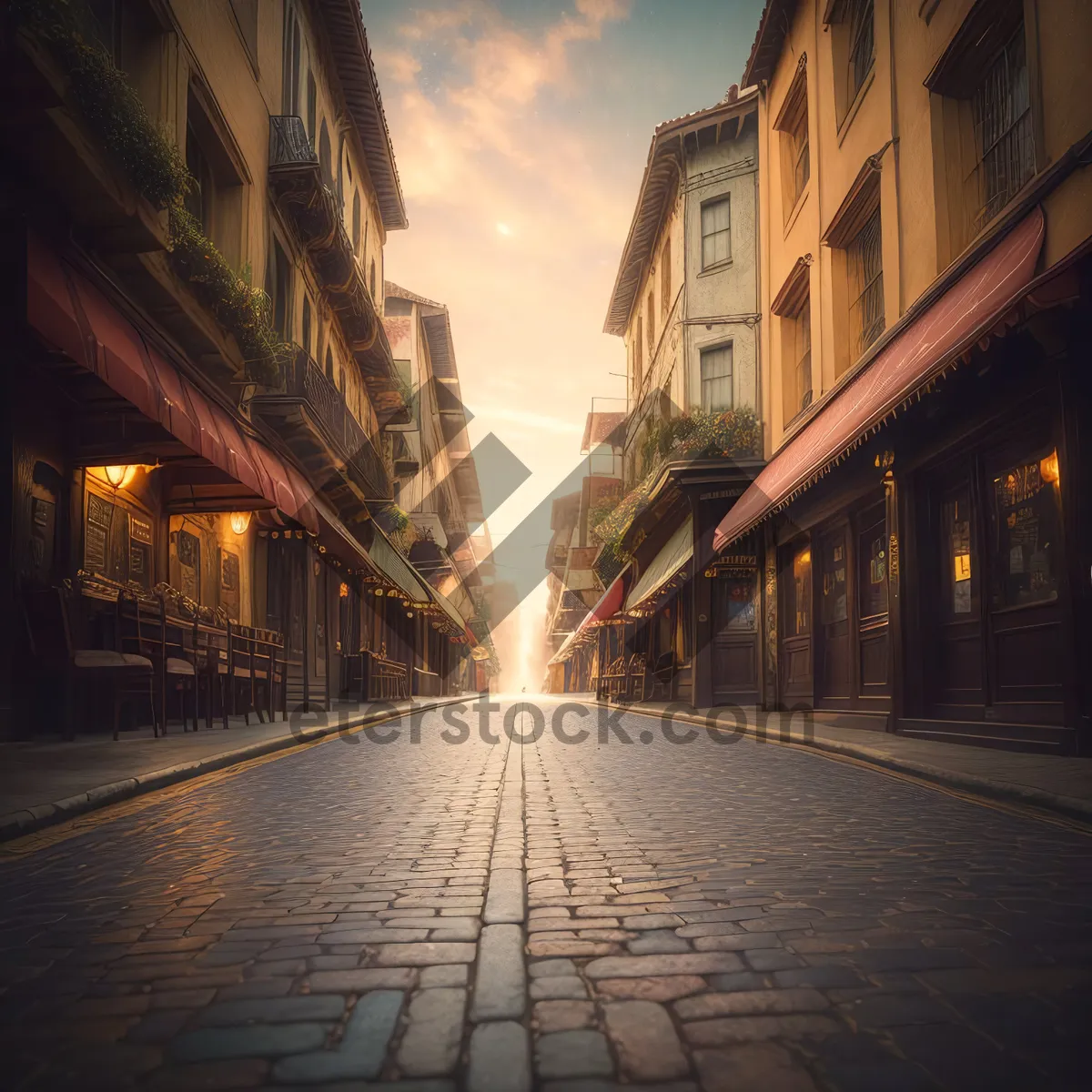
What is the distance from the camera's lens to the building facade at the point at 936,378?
8469mm

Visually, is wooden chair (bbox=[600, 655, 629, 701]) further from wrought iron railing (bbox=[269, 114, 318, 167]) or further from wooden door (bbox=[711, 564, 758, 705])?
wrought iron railing (bbox=[269, 114, 318, 167])

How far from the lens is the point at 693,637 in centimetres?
2050

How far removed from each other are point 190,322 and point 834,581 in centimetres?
987

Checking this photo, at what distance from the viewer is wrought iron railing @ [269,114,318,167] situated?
17734 millimetres

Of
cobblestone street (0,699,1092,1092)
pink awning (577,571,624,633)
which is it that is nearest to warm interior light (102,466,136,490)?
cobblestone street (0,699,1092,1092)

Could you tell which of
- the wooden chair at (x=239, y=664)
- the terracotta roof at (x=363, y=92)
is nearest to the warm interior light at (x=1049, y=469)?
the wooden chair at (x=239, y=664)

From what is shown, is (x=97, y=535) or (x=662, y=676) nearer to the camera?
(x=97, y=535)

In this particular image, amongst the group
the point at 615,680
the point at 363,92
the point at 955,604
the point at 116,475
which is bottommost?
the point at 615,680

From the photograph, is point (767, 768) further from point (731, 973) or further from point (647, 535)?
point (647, 535)

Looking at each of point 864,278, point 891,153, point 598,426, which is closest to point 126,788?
point 891,153

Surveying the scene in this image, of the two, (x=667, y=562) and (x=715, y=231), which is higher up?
(x=715, y=231)

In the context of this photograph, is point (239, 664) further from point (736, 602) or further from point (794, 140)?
point (794, 140)

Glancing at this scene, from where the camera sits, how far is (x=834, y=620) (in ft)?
51.4

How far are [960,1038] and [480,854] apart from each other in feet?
8.90
